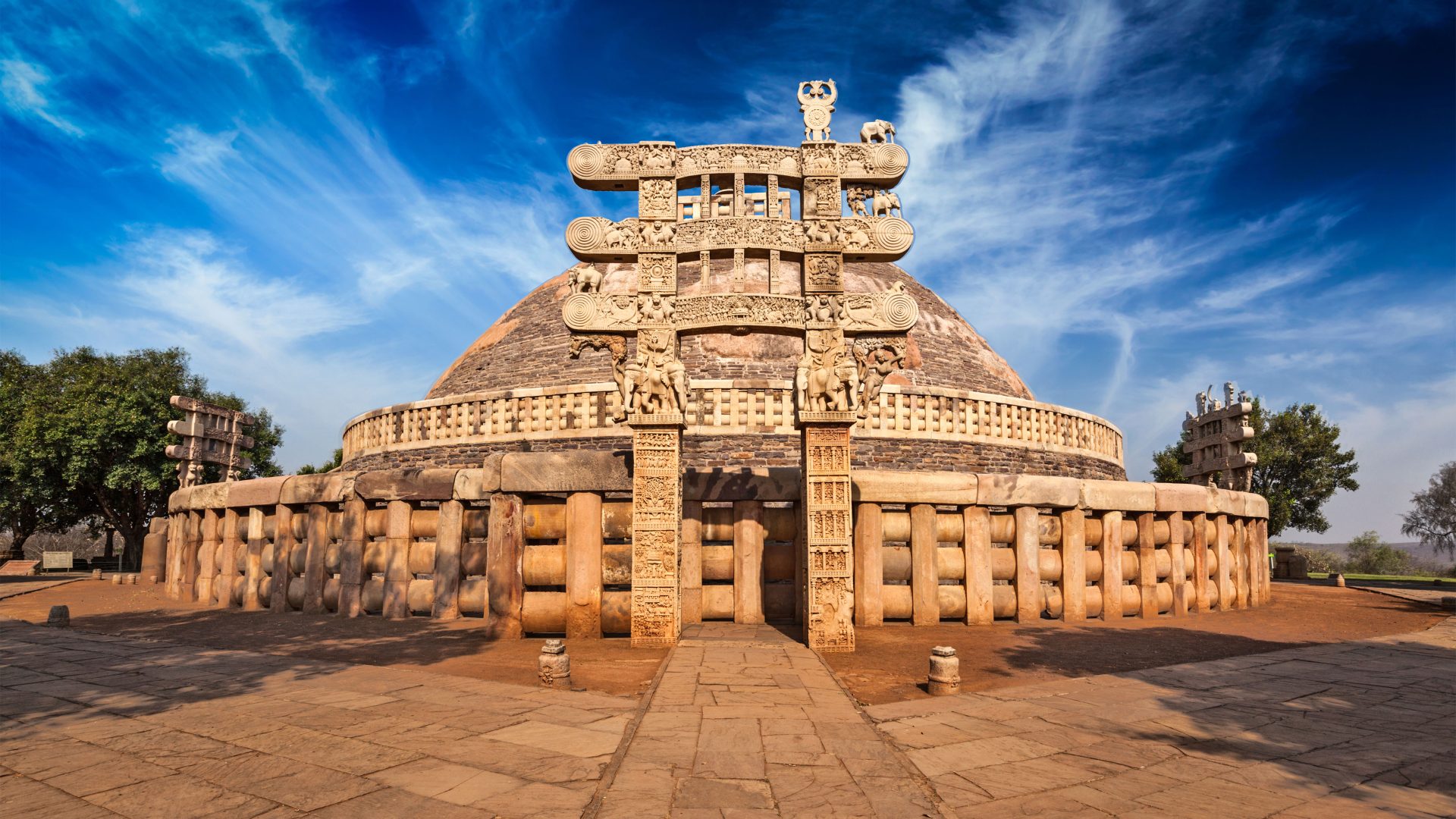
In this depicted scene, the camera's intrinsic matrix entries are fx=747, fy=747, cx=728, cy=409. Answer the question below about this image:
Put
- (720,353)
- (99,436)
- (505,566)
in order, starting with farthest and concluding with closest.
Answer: (99,436), (720,353), (505,566)

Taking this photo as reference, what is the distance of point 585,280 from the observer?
8258mm

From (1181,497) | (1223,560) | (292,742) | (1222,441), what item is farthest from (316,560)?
(1222,441)

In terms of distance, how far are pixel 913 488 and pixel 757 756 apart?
5.40 m

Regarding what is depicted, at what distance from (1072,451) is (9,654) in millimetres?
18491

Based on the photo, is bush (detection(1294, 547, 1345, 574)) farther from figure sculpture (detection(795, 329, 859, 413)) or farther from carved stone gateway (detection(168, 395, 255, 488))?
carved stone gateway (detection(168, 395, 255, 488))

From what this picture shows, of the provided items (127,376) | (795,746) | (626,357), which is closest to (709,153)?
(626,357)

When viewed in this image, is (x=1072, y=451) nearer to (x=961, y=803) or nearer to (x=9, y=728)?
A: (x=961, y=803)

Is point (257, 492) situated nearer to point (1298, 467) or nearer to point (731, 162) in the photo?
point (731, 162)

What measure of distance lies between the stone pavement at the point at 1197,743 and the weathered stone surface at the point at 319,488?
7885mm

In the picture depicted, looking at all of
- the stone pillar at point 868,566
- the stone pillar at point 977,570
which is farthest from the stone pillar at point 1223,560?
the stone pillar at point 868,566

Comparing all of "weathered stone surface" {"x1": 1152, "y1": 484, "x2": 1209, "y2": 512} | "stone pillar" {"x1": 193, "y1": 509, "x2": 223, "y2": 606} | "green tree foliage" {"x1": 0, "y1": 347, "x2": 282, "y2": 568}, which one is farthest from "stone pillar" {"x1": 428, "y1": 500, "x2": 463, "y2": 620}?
"green tree foliage" {"x1": 0, "y1": 347, "x2": 282, "y2": 568}

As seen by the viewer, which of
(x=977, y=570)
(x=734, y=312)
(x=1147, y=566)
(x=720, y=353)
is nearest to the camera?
(x=734, y=312)

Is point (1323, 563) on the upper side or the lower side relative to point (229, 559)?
lower

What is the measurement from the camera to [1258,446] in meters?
32.3
